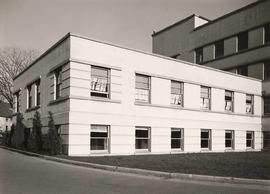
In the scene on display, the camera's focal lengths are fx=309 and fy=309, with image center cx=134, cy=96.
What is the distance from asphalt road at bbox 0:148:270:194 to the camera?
845cm

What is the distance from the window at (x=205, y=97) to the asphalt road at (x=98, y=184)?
1470 centimetres

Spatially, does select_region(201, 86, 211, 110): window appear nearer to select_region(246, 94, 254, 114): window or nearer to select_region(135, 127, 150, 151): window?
select_region(246, 94, 254, 114): window

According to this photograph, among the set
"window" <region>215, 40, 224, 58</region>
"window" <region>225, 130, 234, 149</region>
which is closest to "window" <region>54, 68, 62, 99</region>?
"window" <region>225, 130, 234, 149</region>

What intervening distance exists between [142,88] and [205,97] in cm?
667

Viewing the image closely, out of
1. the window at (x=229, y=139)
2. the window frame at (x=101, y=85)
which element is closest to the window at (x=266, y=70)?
Answer: the window at (x=229, y=139)

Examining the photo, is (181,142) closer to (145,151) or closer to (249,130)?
(145,151)

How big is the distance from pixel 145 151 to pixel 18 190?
12.8 meters

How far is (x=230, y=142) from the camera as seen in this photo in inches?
1061

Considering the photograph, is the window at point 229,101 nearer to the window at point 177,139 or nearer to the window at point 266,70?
the window at point 266,70

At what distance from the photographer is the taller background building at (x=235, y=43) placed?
29906mm

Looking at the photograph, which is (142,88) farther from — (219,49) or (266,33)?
(219,49)

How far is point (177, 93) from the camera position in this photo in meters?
22.8

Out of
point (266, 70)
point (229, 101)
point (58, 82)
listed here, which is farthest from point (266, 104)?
point (58, 82)

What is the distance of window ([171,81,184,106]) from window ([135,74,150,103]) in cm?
241
